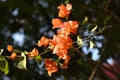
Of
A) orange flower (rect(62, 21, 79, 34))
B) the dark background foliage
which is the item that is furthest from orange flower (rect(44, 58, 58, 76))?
the dark background foliage

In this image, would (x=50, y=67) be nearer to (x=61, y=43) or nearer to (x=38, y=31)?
(x=61, y=43)

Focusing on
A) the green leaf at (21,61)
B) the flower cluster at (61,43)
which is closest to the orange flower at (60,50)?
the flower cluster at (61,43)

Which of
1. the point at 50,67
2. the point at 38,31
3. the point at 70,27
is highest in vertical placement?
the point at 70,27

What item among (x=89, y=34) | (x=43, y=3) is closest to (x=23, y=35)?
(x=43, y=3)

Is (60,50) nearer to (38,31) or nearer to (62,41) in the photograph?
(62,41)

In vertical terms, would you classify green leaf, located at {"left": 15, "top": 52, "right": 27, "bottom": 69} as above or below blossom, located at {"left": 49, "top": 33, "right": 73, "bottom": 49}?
below

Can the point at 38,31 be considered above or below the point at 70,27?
below

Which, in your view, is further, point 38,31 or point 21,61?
point 38,31

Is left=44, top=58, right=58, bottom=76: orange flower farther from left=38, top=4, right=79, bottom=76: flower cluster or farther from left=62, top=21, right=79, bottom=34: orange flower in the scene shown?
left=62, top=21, right=79, bottom=34: orange flower

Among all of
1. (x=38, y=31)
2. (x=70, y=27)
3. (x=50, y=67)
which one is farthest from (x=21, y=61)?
(x=38, y=31)

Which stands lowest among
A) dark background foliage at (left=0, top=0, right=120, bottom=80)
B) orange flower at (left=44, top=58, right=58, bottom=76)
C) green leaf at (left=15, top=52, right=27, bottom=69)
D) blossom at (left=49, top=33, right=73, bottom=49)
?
dark background foliage at (left=0, top=0, right=120, bottom=80)

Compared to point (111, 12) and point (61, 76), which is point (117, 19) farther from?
point (61, 76)

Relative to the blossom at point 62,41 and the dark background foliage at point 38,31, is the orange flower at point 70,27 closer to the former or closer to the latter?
the blossom at point 62,41

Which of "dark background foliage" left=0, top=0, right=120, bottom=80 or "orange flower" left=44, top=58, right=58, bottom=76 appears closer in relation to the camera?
"orange flower" left=44, top=58, right=58, bottom=76
